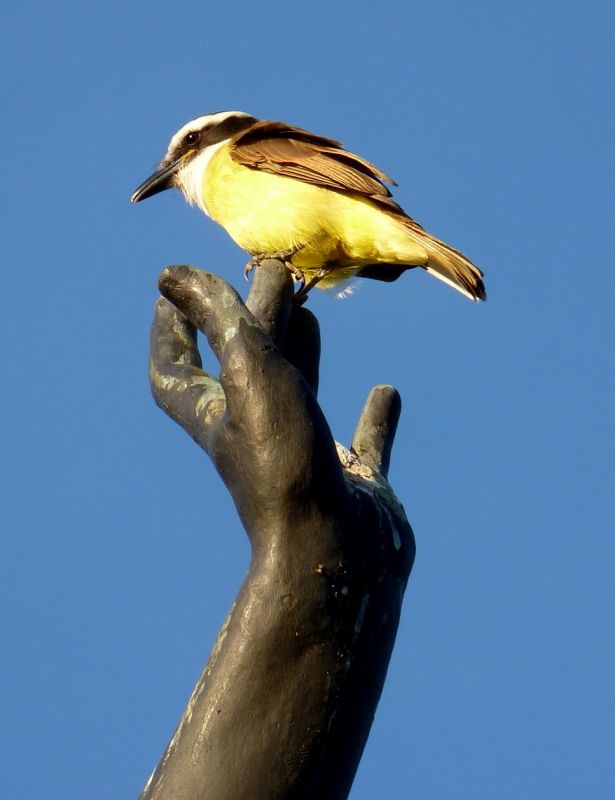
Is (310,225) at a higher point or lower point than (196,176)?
lower

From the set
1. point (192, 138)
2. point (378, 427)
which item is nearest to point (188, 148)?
point (192, 138)

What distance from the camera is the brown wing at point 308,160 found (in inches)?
287

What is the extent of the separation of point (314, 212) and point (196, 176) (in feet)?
3.94

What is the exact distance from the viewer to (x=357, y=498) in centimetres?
336

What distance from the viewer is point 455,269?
21.8 feet

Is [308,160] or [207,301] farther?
[308,160]

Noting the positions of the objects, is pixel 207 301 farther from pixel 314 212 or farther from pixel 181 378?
pixel 314 212

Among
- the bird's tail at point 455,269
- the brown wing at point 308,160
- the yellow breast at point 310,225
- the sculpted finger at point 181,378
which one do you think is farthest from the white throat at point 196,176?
the sculpted finger at point 181,378

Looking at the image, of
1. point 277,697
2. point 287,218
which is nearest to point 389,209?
point 287,218

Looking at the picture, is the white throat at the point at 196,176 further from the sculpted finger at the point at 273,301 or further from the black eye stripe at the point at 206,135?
the sculpted finger at the point at 273,301

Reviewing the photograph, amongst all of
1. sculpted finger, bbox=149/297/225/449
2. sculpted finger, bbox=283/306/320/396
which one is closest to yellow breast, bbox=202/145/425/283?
sculpted finger, bbox=283/306/320/396

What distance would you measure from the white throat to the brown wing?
0.24 m

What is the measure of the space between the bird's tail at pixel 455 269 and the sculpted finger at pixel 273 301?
278cm

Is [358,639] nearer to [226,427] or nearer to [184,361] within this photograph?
[226,427]
